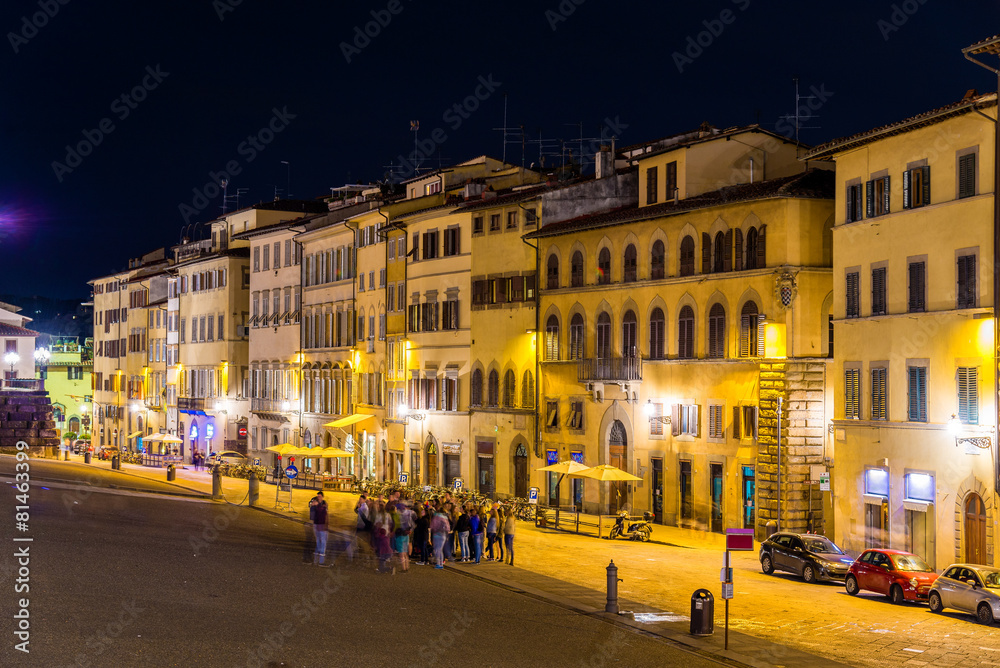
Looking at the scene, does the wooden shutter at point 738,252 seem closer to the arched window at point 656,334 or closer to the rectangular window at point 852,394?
the arched window at point 656,334

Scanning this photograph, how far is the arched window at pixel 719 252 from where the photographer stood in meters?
49.6

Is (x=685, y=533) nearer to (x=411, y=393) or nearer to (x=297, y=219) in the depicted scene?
(x=411, y=393)

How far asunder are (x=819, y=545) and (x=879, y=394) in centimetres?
634

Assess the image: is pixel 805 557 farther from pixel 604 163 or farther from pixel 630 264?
pixel 604 163

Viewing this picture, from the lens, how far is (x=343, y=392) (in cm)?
7725

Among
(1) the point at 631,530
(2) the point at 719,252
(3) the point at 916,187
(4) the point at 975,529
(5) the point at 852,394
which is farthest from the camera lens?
(2) the point at 719,252

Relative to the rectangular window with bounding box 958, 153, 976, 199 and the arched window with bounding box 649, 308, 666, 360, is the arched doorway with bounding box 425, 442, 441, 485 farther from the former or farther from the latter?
the rectangular window with bounding box 958, 153, 976, 199

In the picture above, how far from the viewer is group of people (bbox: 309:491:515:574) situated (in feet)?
112

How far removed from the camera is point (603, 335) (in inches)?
2216

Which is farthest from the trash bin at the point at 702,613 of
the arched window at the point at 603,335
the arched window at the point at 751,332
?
the arched window at the point at 603,335

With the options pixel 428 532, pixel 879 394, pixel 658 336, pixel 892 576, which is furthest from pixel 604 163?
pixel 892 576

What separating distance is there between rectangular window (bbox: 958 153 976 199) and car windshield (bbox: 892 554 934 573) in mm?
10626

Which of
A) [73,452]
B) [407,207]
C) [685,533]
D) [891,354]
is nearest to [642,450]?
[685,533]

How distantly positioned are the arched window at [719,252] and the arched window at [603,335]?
286 inches
